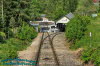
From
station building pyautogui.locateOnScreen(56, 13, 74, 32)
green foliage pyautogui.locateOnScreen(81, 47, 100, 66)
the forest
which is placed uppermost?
green foliage pyautogui.locateOnScreen(81, 47, 100, 66)

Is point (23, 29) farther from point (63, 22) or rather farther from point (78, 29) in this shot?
point (63, 22)

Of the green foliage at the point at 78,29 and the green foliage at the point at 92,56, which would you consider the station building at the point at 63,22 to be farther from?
the green foliage at the point at 92,56

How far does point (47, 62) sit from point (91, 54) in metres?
3.78

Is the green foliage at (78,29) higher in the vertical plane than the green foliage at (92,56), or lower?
lower

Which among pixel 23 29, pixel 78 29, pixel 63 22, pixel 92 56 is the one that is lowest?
pixel 63 22

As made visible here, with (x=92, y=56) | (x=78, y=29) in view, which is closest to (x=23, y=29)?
(x=78, y=29)

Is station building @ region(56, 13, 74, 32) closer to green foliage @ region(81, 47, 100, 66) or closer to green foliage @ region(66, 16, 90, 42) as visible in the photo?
green foliage @ region(66, 16, 90, 42)

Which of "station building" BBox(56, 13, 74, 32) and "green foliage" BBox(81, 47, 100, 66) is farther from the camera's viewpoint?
"station building" BBox(56, 13, 74, 32)

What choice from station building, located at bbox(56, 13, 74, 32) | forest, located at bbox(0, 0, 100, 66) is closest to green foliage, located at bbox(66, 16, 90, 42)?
forest, located at bbox(0, 0, 100, 66)

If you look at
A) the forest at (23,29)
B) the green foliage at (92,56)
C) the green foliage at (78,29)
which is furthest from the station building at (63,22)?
the green foliage at (92,56)

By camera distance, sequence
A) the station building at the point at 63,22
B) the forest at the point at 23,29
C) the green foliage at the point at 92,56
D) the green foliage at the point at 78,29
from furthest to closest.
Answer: the station building at the point at 63,22, the green foliage at the point at 78,29, the forest at the point at 23,29, the green foliage at the point at 92,56

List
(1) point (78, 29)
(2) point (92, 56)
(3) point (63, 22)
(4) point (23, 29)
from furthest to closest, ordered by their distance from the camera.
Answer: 1. (3) point (63, 22)
2. (4) point (23, 29)
3. (1) point (78, 29)
4. (2) point (92, 56)

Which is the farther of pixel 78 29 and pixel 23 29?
pixel 23 29

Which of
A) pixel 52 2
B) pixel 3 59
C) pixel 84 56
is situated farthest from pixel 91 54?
pixel 52 2
